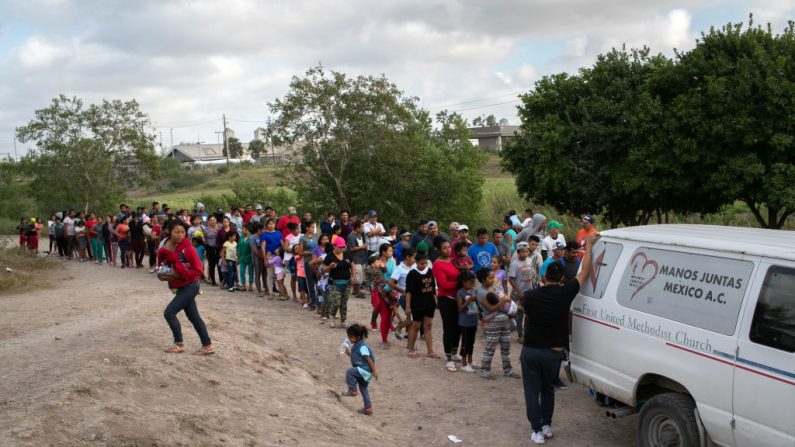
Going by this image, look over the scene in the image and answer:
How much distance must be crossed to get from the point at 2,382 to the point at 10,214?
44.8 meters

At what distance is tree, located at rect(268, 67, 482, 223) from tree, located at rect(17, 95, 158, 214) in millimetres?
11669

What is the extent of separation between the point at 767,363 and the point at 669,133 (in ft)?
40.2

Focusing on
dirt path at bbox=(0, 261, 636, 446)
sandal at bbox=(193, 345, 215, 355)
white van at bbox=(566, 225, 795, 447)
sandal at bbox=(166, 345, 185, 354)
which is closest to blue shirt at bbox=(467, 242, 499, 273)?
Answer: dirt path at bbox=(0, 261, 636, 446)

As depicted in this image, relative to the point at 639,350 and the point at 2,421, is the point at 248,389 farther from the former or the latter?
the point at 639,350

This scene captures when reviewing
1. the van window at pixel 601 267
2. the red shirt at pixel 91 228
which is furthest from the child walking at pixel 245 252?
the van window at pixel 601 267

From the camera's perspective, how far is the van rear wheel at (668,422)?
19.1 ft

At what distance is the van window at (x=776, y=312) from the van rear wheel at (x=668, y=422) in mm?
1001

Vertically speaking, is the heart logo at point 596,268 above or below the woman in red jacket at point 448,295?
above

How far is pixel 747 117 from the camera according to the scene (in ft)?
48.5

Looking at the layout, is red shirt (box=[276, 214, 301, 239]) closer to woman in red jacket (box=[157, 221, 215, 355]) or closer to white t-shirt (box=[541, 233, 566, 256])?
white t-shirt (box=[541, 233, 566, 256])

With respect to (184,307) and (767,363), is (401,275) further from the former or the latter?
(767,363)

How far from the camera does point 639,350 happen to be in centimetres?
635

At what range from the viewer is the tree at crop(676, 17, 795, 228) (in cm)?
1448

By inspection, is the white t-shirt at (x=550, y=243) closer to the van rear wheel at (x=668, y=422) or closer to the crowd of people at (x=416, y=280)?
the crowd of people at (x=416, y=280)
